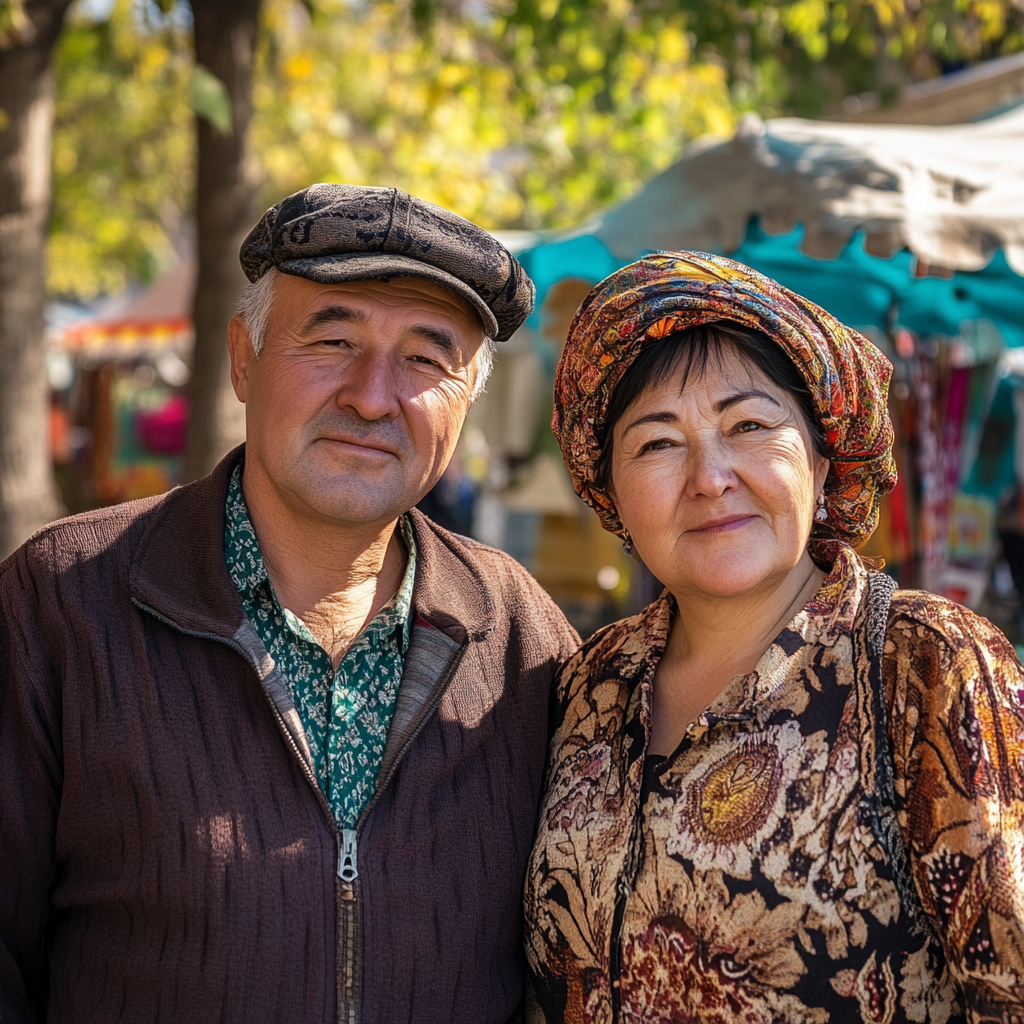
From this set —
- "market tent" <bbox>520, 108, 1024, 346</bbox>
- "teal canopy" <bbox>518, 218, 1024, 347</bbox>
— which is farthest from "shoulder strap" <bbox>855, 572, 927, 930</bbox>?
"teal canopy" <bbox>518, 218, 1024, 347</bbox>

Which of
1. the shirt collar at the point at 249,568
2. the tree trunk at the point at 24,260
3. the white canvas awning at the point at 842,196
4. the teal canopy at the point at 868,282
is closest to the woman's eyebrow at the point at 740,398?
the shirt collar at the point at 249,568

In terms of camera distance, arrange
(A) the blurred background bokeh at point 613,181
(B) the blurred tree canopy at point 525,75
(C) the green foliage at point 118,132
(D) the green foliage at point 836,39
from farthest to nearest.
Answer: (C) the green foliage at point 118,132 → (B) the blurred tree canopy at point 525,75 → (D) the green foliage at point 836,39 → (A) the blurred background bokeh at point 613,181

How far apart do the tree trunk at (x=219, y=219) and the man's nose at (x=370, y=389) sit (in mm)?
3210

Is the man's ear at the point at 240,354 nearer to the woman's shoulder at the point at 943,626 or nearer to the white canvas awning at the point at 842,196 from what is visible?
the woman's shoulder at the point at 943,626

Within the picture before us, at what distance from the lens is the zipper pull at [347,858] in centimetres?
183

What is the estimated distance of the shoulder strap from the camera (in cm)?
165

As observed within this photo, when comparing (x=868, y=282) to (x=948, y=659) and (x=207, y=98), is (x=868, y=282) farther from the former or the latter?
(x=948, y=659)

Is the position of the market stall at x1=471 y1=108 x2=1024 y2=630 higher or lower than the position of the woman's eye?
higher

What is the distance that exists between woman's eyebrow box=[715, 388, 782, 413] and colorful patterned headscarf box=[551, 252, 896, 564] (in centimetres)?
6

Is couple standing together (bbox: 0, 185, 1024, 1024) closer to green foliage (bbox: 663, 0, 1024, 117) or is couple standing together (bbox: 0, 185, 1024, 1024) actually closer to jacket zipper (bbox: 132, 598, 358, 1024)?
jacket zipper (bbox: 132, 598, 358, 1024)

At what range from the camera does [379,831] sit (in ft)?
6.20

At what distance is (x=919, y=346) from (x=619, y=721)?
11.9ft

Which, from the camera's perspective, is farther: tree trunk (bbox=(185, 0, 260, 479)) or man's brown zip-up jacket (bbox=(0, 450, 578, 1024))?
tree trunk (bbox=(185, 0, 260, 479))

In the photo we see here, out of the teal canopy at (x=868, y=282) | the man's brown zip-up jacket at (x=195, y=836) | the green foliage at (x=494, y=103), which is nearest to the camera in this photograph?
the man's brown zip-up jacket at (x=195, y=836)
